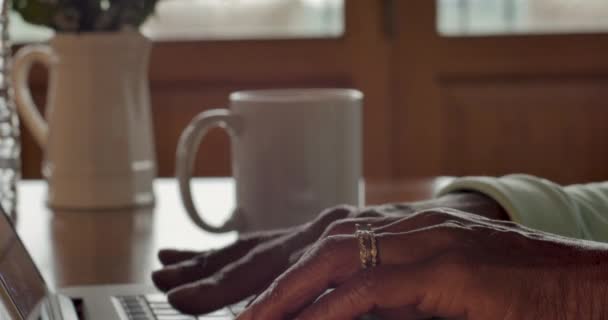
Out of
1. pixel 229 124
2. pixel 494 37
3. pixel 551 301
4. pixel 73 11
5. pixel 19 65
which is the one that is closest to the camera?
pixel 551 301

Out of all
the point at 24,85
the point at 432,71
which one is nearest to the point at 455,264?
the point at 24,85

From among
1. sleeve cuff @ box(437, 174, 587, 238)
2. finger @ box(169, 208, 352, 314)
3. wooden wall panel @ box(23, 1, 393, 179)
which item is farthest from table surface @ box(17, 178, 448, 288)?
wooden wall panel @ box(23, 1, 393, 179)

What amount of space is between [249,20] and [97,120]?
1646mm

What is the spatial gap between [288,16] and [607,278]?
7.21ft

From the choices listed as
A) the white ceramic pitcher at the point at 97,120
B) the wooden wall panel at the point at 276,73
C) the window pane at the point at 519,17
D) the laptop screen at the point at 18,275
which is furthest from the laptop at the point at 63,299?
the window pane at the point at 519,17

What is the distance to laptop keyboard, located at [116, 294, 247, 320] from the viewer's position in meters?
0.66

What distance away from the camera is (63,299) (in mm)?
701

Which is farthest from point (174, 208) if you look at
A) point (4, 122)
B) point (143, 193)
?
point (4, 122)

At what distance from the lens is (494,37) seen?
2.61 meters

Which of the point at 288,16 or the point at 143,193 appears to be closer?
the point at 143,193

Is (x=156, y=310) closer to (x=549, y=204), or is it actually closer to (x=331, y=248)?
(x=331, y=248)

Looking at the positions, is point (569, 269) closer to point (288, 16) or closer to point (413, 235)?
point (413, 235)

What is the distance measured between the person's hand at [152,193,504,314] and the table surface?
9 cm

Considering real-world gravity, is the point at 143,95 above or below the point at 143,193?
above
